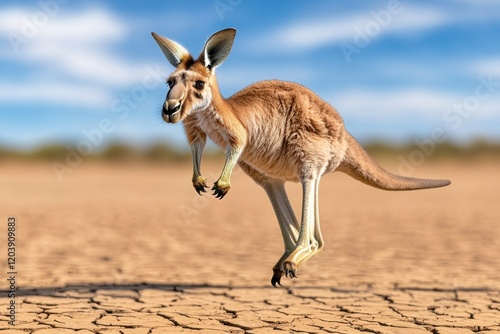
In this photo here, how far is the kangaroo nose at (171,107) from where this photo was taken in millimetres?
3131

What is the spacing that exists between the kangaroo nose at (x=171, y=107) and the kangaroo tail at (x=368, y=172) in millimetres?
1500

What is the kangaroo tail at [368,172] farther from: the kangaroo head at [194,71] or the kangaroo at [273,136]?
the kangaroo head at [194,71]

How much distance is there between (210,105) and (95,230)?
35.3 ft

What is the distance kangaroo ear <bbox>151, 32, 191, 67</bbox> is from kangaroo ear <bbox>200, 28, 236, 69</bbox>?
0.10m

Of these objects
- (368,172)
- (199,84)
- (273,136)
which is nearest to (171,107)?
(199,84)

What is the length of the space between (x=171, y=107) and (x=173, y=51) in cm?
42

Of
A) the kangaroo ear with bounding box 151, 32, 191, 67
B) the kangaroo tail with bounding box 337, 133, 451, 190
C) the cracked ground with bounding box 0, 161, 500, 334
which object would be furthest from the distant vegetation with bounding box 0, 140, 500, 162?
the kangaroo ear with bounding box 151, 32, 191, 67

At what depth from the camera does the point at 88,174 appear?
39031 mm

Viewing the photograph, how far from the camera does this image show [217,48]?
11.0 feet

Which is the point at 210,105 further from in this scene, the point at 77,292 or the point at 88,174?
the point at 88,174

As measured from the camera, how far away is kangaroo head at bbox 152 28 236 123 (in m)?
3.25

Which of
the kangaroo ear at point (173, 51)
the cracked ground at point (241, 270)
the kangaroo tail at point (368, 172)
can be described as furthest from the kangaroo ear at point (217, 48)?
the cracked ground at point (241, 270)

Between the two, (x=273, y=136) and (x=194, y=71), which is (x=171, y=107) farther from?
(x=273, y=136)

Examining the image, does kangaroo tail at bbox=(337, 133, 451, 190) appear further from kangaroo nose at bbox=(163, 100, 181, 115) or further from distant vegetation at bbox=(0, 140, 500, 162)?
distant vegetation at bbox=(0, 140, 500, 162)
